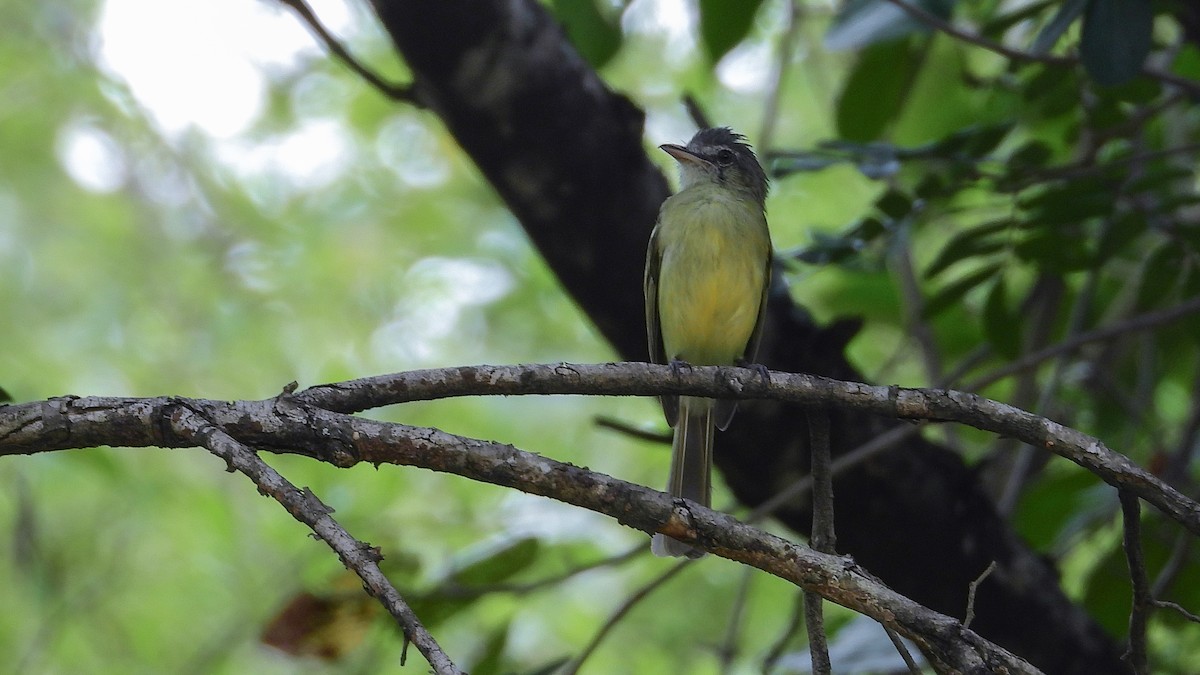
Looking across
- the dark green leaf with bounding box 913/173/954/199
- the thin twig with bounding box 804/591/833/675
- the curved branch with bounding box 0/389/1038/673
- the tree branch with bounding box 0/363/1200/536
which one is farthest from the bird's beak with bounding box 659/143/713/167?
the curved branch with bounding box 0/389/1038/673

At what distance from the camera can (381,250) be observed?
855 centimetres

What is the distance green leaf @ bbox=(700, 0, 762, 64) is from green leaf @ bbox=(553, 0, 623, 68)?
0.32 metres

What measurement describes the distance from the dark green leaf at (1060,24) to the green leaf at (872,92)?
39.0 inches

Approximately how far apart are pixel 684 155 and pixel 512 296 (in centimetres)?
281

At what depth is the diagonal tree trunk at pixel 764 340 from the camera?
359 cm

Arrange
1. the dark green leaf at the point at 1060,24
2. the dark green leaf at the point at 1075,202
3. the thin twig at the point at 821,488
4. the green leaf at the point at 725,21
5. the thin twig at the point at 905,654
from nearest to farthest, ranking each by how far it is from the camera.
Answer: the thin twig at the point at 905,654 < the thin twig at the point at 821,488 < the dark green leaf at the point at 1060,24 < the dark green leaf at the point at 1075,202 < the green leaf at the point at 725,21

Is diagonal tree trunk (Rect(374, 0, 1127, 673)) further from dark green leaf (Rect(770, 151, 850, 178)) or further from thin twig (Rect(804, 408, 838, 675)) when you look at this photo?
thin twig (Rect(804, 408, 838, 675))

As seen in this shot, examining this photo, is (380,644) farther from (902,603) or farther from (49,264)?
(49,264)

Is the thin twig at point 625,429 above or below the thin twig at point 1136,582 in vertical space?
above

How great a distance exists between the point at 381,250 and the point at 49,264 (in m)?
2.43

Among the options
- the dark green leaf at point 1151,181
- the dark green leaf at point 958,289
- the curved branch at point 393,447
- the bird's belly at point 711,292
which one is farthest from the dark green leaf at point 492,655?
the dark green leaf at point 1151,181

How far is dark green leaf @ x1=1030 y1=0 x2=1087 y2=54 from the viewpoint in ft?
11.1

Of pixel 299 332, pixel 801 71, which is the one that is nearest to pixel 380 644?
pixel 299 332

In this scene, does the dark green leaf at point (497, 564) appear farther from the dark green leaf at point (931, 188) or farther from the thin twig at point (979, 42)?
the thin twig at point (979, 42)
